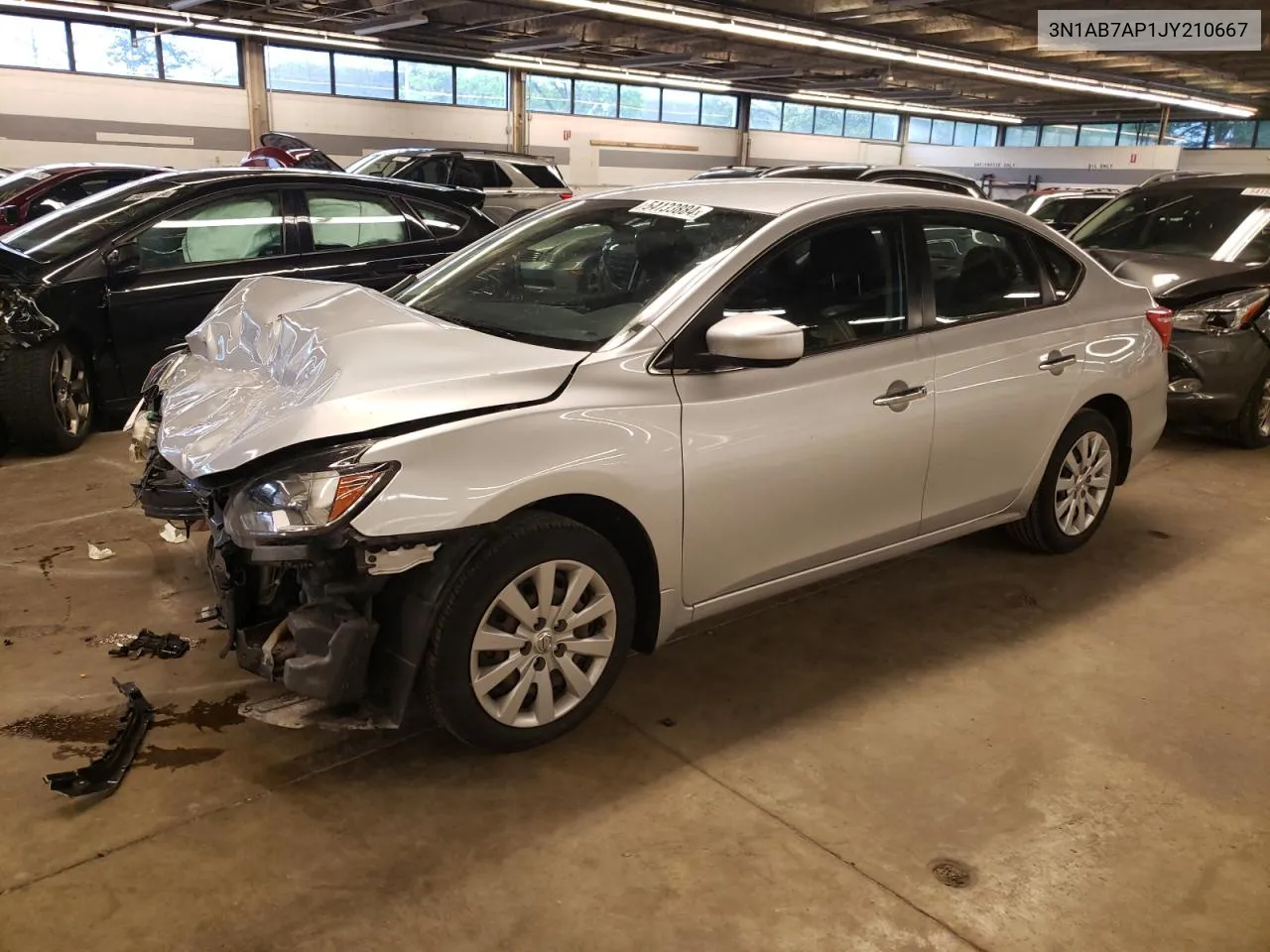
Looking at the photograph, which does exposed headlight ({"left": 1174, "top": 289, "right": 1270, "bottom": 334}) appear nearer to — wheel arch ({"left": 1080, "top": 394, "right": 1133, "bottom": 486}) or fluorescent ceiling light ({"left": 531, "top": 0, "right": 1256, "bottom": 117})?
wheel arch ({"left": 1080, "top": 394, "right": 1133, "bottom": 486})

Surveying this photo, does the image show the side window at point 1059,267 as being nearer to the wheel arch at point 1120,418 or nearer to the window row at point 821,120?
the wheel arch at point 1120,418

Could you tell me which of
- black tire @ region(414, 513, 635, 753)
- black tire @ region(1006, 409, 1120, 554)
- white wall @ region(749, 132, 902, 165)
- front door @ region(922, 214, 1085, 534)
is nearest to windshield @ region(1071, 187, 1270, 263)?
black tire @ region(1006, 409, 1120, 554)

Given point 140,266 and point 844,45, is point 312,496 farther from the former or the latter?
point 844,45

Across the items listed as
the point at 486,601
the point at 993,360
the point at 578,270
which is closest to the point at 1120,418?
the point at 993,360

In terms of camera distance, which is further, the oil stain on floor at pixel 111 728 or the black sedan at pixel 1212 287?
the black sedan at pixel 1212 287

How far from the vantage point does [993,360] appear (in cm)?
353

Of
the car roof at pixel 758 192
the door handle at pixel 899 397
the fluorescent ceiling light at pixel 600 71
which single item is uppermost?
the fluorescent ceiling light at pixel 600 71

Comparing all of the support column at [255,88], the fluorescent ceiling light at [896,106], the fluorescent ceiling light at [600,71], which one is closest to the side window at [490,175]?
the fluorescent ceiling light at [600,71]

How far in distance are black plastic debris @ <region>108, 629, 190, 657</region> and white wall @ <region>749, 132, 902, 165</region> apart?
25661mm

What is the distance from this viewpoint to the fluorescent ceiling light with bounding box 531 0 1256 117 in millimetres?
11703

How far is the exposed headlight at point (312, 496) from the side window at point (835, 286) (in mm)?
1161

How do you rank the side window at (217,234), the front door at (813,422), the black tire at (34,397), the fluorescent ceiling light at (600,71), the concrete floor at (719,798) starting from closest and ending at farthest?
1. the concrete floor at (719,798)
2. the front door at (813,422)
3. the black tire at (34,397)
4. the side window at (217,234)
5. the fluorescent ceiling light at (600,71)

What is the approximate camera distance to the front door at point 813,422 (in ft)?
9.30

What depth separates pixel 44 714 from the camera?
2889 mm
